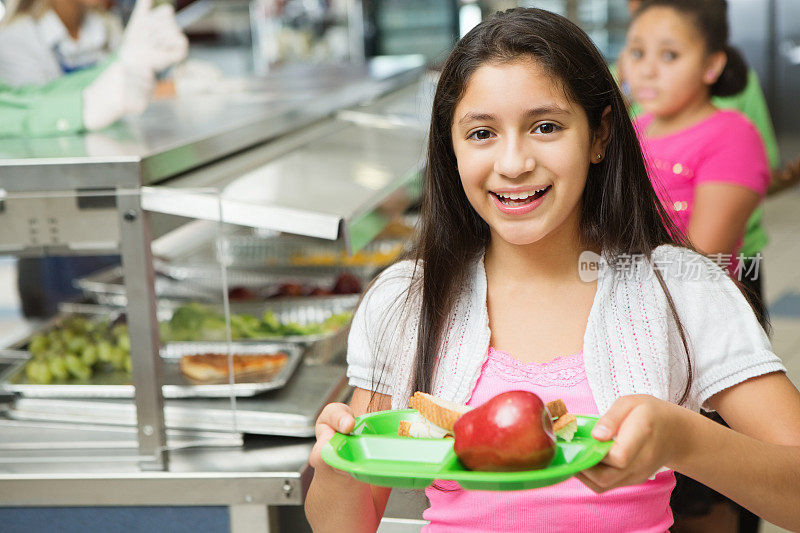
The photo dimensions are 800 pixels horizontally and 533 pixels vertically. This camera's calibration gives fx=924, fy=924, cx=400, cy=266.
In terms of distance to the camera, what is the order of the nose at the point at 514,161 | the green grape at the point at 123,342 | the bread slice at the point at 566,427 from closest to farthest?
the bread slice at the point at 566,427 → the nose at the point at 514,161 → the green grape at the point at 123,342

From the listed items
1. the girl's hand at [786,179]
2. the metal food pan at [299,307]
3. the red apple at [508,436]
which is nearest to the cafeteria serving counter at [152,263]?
the metal food pan at [299,307]

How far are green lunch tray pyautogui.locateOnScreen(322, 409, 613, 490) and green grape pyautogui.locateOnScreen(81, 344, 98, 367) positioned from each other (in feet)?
3.78

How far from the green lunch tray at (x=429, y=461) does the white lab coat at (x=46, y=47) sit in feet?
7.06

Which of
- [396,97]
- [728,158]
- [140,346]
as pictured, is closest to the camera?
[140,346]

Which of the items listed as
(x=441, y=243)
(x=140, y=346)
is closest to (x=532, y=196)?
(x=441, y=243)

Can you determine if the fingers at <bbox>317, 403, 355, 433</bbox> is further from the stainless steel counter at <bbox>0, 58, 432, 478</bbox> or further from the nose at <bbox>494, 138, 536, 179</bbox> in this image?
the stainless steel counter at <bbox>0, 58, 432, 478</bbox>

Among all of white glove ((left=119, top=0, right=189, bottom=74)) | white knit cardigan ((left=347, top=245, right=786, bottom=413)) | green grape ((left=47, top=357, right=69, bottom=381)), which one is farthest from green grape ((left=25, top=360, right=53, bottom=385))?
white knit cardigan ((left=347, top=245, right=786, bottom=413))

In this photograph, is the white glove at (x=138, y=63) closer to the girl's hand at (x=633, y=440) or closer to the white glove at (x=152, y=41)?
the white glove at (x=152, y=41)

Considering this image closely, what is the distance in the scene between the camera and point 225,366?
2004 millimetres

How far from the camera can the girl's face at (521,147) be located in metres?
1.26

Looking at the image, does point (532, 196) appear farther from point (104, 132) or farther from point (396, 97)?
point (396, 97)

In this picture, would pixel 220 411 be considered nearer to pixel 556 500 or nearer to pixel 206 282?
pixel 556 500

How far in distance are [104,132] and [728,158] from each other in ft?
4.85

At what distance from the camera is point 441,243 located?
1503 millimetres
